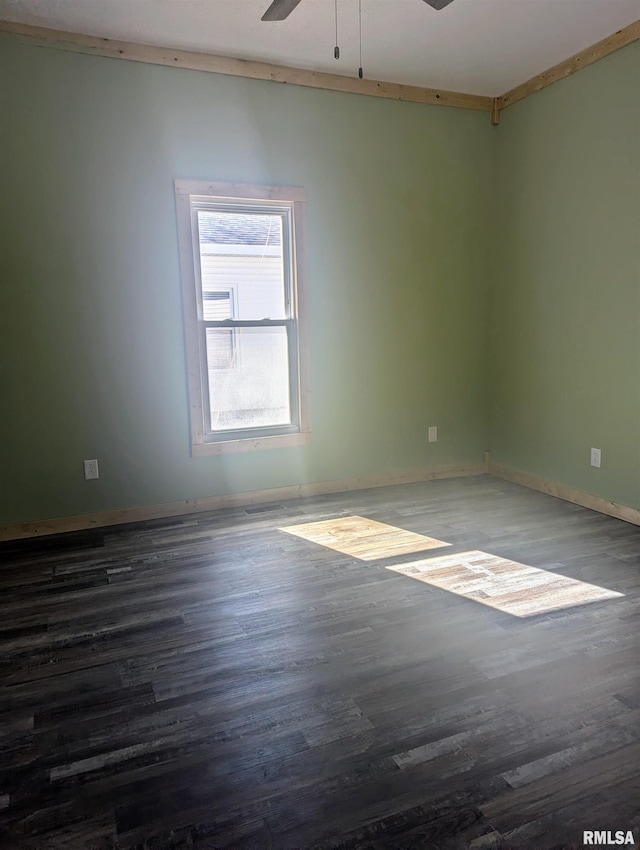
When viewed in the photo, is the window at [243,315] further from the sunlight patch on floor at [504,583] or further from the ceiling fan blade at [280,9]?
the sunlight patch on floor at [504,583]

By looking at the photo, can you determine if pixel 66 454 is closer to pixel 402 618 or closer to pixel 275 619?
pixel 275 619

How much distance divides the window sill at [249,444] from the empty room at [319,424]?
0.02 meters

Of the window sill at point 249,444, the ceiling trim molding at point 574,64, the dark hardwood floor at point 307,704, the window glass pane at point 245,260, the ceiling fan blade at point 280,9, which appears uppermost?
the ceiling trim molding at point 574,64

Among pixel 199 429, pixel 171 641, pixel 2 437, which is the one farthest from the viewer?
pixel 199 429

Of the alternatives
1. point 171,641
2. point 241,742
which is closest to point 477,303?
point 171,641

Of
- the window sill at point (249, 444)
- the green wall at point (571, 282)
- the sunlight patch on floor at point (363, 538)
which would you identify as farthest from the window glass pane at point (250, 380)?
the green wall at point (571, 282)

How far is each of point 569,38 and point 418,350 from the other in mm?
2170

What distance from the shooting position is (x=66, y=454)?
145 inches

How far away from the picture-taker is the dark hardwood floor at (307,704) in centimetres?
151

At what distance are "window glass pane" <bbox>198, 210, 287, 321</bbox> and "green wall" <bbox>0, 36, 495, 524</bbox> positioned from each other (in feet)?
0.76

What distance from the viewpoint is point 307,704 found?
1.97m

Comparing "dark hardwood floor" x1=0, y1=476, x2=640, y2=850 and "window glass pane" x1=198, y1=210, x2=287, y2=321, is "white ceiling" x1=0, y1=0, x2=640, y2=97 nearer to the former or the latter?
"window glass pane" x1=198, y1=210, x2=287, y2=321

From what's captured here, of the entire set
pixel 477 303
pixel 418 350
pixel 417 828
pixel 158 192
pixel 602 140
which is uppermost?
pixel 602 140

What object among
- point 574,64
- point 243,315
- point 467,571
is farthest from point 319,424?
point 574,64
